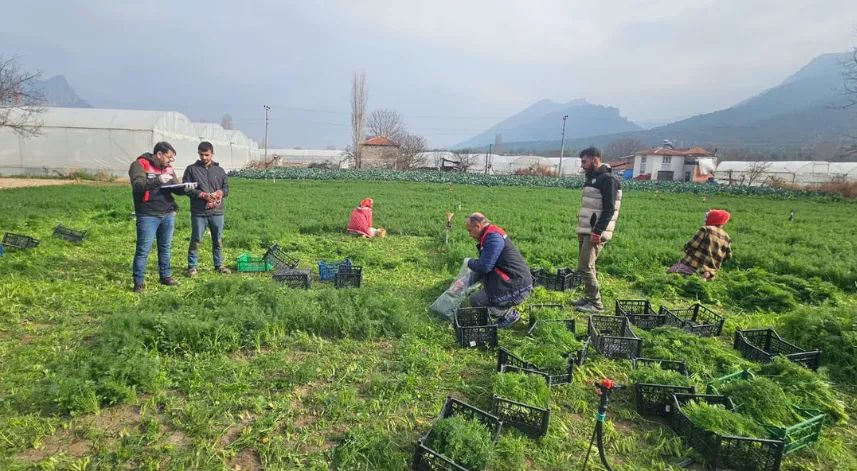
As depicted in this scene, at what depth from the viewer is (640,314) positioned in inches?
218

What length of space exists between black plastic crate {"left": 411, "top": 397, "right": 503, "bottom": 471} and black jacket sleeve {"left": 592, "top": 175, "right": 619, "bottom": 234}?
138 inches

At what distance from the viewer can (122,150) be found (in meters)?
31.5

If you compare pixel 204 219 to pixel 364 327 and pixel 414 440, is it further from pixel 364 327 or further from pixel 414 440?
pixel 414 440

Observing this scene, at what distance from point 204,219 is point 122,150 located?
3138cm

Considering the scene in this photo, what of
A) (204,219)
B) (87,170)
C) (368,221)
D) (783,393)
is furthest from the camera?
(87,170)

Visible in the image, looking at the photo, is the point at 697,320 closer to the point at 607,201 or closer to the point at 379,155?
the point at 607,201

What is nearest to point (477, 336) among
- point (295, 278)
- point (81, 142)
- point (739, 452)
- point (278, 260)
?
point (739, 452)

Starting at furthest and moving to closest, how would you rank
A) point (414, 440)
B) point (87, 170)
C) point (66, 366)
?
point (87, 170) < point (66, 366) < point (414, 440)

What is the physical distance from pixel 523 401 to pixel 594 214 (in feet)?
11.1

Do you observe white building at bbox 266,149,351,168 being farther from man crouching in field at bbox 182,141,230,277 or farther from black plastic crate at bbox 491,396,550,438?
black plastic crate at bbox 491,396,550,438

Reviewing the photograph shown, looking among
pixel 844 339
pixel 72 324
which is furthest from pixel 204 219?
pixel 844 339

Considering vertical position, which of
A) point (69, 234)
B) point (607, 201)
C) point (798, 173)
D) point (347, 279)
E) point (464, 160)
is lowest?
point (347, 279)

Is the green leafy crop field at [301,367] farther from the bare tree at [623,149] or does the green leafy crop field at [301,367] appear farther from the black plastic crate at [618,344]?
the bare tree at [623,149]

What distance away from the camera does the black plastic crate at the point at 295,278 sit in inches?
258
